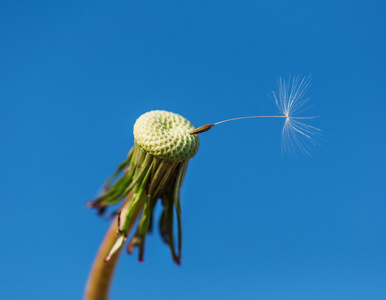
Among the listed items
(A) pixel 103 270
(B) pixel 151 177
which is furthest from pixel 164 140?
(A) pixel 103 270

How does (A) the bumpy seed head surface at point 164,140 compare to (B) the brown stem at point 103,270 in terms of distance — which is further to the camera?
(B) the brown stem at point 103,270

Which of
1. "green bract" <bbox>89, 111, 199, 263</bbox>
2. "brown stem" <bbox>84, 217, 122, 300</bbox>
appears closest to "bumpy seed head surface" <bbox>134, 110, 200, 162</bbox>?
"green bract" <bbox>89, 111, 199, 263</bbox>

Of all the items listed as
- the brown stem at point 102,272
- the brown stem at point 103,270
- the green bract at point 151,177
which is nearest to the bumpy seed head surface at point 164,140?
the green bract at point 151,177

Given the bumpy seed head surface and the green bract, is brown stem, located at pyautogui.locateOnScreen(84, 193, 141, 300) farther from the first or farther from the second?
the bumpy seed head surface

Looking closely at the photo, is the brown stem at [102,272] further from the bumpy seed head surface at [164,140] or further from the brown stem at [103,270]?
the bumpy seed head surface at [164,140]

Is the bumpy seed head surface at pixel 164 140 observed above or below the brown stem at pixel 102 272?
above

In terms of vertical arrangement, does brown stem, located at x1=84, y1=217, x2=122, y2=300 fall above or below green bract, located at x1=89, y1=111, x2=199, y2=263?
below

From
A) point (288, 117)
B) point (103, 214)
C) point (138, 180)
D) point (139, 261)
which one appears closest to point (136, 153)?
point (138, 180)
